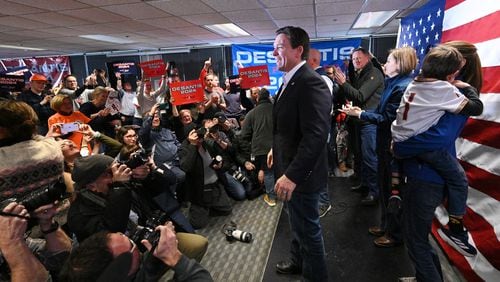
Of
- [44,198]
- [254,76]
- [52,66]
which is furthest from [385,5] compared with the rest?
[52,66]

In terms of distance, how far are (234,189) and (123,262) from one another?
239 cm

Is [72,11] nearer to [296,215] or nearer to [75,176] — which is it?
[75,176]

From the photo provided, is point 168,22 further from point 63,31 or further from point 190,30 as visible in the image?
point 63,31

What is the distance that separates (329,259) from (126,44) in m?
7.61

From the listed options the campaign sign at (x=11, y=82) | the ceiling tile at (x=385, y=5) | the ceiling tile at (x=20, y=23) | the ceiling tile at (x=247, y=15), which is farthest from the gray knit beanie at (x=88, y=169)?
the ceiling tile at (x=20, y=23)

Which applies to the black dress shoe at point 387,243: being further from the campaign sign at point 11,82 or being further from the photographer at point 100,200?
the campaign sign at point 11,82

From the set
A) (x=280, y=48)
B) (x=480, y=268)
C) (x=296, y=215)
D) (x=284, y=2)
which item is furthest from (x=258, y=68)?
(x=480, y=268)

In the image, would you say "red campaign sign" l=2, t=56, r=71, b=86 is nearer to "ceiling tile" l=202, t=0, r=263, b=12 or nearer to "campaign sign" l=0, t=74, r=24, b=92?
"campaign sign" l=0, t=74, r=24, b=92

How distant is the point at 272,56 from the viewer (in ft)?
21.1

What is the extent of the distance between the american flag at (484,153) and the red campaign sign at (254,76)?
2.21 m

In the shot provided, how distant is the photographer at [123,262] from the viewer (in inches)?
36.7

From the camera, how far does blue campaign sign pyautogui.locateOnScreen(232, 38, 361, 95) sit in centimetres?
616

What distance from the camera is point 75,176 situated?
1.52m

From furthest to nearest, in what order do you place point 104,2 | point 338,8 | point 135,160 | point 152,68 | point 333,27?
1. point 333,27
2. point 338,8
3. point 152,68
4. point 104,2
5. point 135,160
